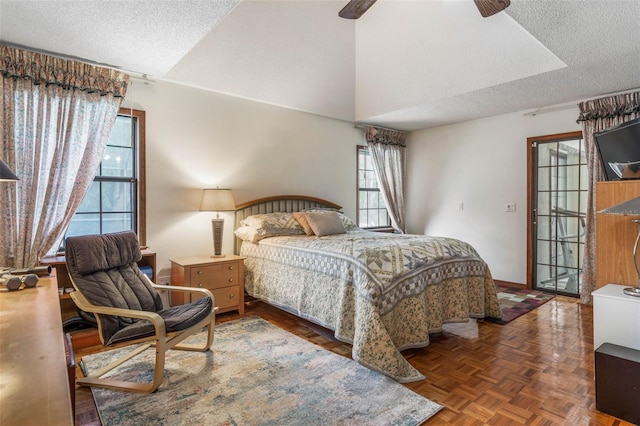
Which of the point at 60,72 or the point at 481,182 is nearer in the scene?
the point at 60,72

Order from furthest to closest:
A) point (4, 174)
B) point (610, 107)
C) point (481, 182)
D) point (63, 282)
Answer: point (481, 182) → point (610, 107) → point (63, 282) → point (4, 174)

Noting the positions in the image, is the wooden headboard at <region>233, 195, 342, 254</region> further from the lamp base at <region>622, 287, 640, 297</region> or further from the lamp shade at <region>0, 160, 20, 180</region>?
the lamp base at <region>622, 287, 640, 297</region>

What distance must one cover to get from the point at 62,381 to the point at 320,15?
3.77 m

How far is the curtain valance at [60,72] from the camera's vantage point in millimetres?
2725

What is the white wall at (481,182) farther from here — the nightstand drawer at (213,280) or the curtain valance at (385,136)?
the nightstand drawer at (213,280)

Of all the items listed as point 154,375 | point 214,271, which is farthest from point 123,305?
point 214,271

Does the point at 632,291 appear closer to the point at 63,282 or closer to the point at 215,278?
the point at 215,278

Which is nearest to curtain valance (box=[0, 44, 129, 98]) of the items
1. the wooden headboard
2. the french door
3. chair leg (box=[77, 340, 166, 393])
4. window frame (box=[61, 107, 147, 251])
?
window frame (box=[61, 107, 147, 251])

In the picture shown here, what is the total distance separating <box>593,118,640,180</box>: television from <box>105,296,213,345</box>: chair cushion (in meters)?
3.18

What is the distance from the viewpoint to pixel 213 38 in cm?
335

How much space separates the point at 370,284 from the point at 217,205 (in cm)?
196

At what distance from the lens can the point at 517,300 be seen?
4.08m

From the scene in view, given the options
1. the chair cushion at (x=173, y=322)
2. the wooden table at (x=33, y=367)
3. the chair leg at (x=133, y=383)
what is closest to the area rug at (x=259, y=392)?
the chair leg at (x=133, y=383)

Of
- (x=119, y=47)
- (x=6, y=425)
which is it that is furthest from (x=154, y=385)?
(x=119, y=47)
